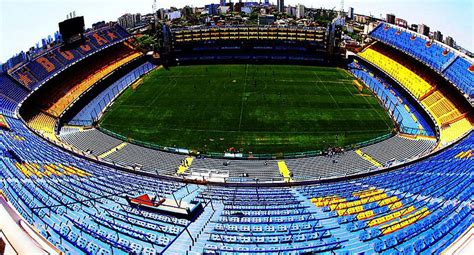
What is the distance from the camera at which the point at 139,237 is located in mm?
27031

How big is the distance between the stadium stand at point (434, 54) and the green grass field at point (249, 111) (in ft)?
46.3

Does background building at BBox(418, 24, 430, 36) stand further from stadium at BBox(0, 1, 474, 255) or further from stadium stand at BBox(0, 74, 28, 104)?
stadium stand at BBox(0, 74, 28, 104)

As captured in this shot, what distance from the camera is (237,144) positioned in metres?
56.2

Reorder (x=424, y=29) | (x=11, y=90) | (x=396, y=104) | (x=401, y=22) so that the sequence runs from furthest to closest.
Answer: (x=401, y=22) → (x=424, y=29) → (x=396, y=104) → (x=11, y=90)

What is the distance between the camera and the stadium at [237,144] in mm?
27766

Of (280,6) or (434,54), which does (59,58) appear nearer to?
(434,54)

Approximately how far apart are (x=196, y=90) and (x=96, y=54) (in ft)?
104

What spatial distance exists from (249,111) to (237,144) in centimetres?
1313

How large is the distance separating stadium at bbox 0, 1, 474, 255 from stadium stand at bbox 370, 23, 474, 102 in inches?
18.5

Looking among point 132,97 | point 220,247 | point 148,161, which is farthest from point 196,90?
point 220,247

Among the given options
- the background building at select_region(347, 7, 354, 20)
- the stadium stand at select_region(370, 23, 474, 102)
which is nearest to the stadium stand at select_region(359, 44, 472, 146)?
the stadium stand at select_region(370, 23, 474, 102)

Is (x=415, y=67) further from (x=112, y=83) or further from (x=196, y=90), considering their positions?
(x=112, y=83)

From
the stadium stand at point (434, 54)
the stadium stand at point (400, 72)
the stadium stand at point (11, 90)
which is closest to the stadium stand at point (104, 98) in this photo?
the stadium stand at point (11, 90)

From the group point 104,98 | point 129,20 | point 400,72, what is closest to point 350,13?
point 400,72
